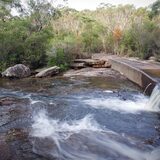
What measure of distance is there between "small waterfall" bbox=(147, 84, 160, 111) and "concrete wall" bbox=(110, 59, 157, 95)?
1.92ft

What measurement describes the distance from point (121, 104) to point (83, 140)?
3753mm

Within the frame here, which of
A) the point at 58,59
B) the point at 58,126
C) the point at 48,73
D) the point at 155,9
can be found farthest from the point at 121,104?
the point at 155,9

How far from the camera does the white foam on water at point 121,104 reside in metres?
9.67

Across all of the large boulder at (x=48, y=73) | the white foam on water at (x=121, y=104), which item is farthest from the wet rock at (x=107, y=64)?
the white foam on water at (x=121, y=104)

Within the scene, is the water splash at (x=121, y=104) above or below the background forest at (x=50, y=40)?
below

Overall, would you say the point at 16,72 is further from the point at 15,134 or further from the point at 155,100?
the point at 15,134

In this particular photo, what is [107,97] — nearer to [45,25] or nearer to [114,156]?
[114,156]

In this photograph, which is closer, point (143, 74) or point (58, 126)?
point (58, 126)

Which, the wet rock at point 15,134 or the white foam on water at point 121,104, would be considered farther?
the white foam on water at point 121,104

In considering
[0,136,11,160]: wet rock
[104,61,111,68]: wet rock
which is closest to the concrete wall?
[104,61,111,68]: wet rock

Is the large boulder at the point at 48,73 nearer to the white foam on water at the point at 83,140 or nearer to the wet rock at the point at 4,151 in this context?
the white foam on water at the point at 83,140

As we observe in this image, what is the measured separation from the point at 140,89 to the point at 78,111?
4387mm

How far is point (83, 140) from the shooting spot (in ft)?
22.3

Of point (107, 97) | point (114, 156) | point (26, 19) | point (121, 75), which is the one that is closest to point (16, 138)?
point (114, 156)
